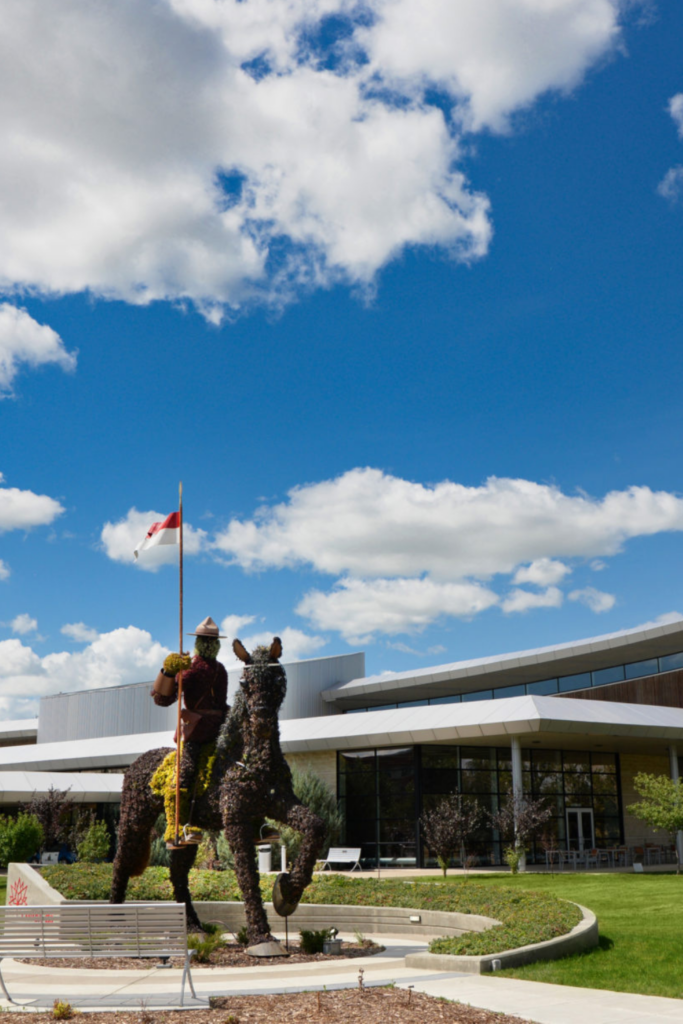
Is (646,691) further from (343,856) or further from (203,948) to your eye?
(203,948)

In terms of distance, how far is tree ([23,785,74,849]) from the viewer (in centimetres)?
3206

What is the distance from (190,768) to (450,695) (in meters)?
31.4

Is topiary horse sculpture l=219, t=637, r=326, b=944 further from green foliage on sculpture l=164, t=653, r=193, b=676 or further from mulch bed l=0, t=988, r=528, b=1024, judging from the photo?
mulch bed l=0, t=988, r=528, b=1024

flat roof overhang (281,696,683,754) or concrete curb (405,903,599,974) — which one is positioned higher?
flat roof overhang (281,696,683,754)

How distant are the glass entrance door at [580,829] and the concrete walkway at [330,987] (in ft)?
69.9

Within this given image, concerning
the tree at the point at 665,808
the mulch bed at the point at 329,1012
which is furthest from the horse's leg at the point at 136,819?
the tree at the point at 665,808

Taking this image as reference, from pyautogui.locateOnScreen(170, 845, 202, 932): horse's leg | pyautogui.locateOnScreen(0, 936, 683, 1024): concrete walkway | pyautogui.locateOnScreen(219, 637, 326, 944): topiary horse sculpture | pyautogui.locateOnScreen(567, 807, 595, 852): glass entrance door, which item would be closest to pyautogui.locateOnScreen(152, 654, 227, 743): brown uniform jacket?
pyautogui.locateOnScreen(219, 637, 326, 944): topiary horse sculpture

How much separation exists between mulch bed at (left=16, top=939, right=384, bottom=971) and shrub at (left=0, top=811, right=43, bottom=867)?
1453 centimetres

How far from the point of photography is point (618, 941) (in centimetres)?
1227

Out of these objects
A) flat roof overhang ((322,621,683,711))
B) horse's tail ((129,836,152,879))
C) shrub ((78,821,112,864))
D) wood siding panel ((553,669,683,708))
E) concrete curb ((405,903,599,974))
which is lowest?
shrub ((78,821,112,864))

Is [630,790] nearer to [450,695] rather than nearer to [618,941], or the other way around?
[450,695]

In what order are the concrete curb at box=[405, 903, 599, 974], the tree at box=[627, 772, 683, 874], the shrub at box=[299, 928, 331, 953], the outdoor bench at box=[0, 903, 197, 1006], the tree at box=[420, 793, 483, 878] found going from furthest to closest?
1. the tree at box=[627, 772, 683, 874]
2. the tree at box=[420, 793, 483, 878]
3. the shrub at box=[299, 928, 331, 953]
4. the concrete curb at box=[405, 903, 599, 974]
5. the outdoor bench at box=[0, 903, 197, 1006]

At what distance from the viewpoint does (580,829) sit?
32.5m

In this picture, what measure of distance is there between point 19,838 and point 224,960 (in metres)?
16.8
